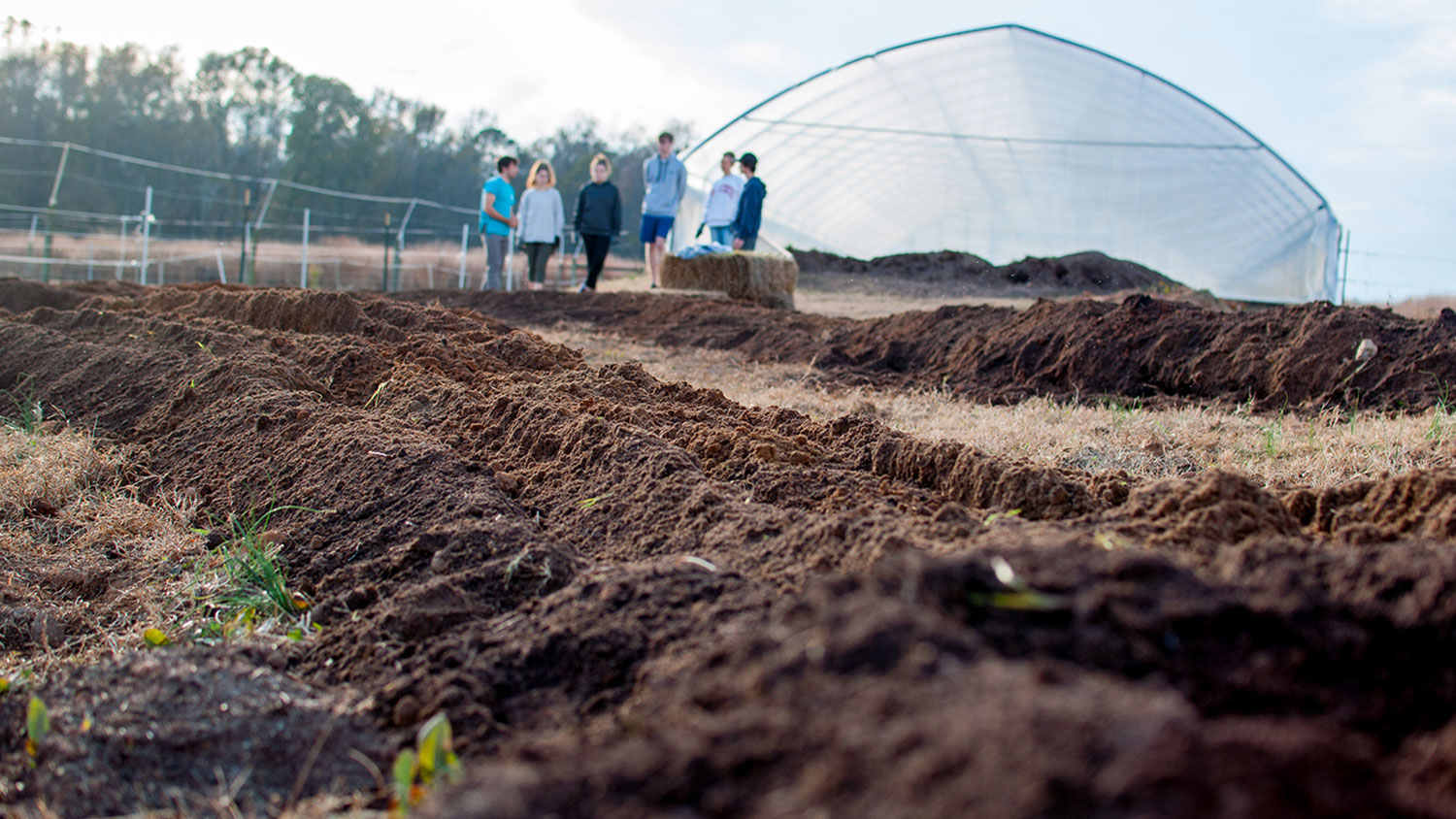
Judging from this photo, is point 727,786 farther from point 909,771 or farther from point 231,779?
point 231,779

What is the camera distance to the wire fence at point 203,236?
48.3 feet

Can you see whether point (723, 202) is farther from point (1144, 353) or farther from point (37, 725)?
point (37, 725)

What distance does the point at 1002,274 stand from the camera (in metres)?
17.8

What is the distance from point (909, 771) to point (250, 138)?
49452 mm

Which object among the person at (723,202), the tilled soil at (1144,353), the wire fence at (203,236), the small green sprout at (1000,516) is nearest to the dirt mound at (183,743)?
the small green sprout at (1000,516)

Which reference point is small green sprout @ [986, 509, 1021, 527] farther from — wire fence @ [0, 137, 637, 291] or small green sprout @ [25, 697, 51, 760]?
wire fence @ [0, 137, 637, 291]

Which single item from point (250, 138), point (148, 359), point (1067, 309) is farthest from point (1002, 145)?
point (250, 138)

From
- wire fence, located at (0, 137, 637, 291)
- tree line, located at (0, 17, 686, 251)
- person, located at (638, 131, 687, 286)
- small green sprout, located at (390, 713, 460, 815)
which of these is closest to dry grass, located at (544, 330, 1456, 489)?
small green sprout, located at (390, 713, 460, 815)

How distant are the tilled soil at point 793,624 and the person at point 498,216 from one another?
6879 millimetres

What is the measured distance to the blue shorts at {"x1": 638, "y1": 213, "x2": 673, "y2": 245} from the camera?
12.8 metres

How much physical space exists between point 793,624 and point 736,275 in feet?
36.2

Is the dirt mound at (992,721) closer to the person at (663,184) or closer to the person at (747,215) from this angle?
the person at (663,184)

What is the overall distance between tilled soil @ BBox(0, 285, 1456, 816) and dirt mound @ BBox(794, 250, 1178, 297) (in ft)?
44.5

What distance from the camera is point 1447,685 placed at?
139 cm
